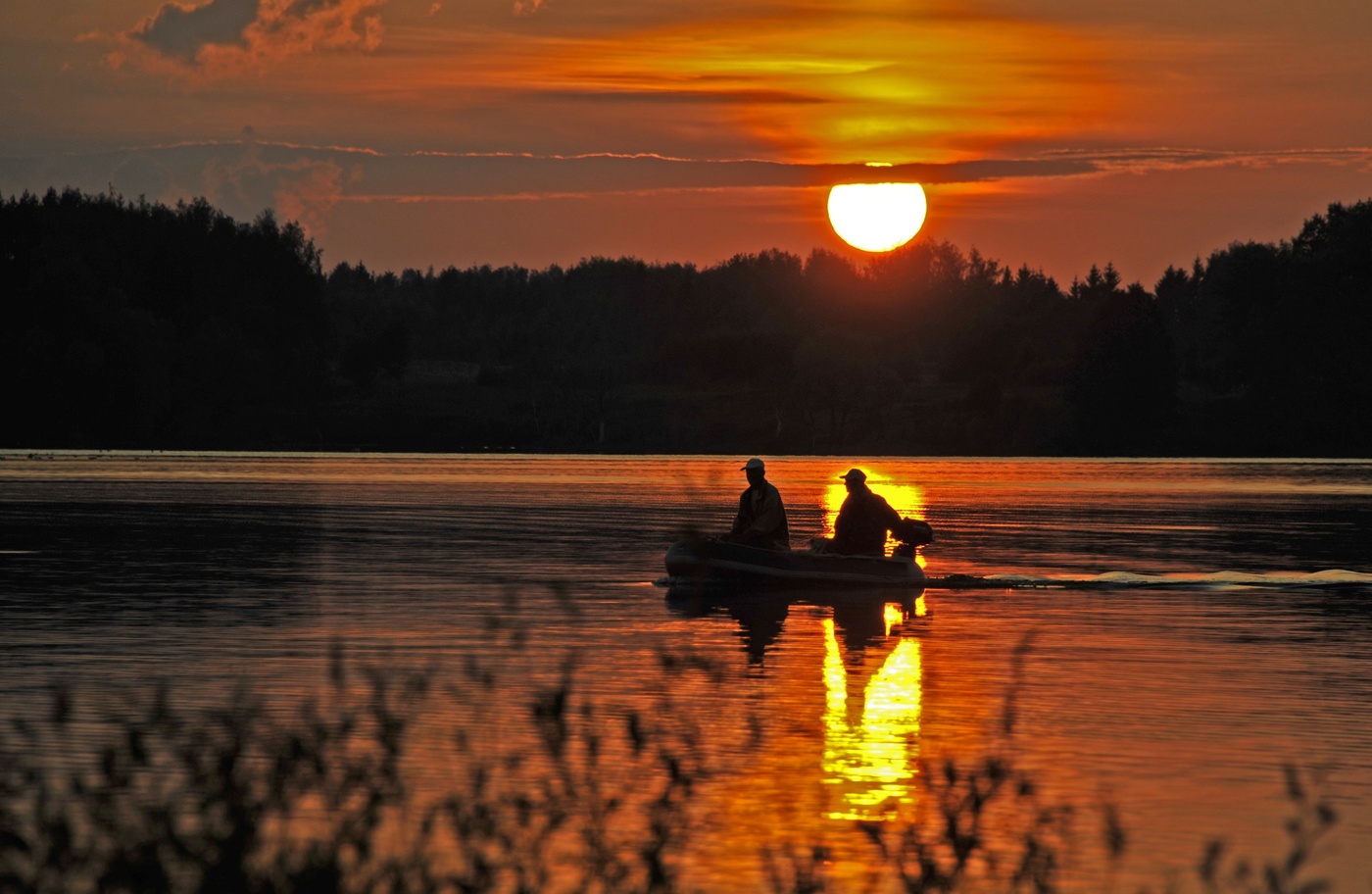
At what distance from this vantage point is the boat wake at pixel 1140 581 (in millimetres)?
34188

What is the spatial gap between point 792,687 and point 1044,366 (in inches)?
5902

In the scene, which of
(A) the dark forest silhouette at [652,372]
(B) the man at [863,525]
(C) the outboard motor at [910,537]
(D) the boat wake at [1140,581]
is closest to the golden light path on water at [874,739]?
(B) the man at [863,525]

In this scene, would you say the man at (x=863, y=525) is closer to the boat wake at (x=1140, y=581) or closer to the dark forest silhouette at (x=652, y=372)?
the boat wake at (x=1140, y=581)

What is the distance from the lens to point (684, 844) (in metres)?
12.6

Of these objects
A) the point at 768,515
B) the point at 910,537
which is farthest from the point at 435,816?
the point at 910,537

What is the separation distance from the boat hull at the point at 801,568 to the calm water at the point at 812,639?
528 millimetres

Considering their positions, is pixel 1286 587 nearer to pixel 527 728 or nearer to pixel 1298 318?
pixel 527 728

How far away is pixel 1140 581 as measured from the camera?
114 ft

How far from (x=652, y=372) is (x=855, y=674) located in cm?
16441

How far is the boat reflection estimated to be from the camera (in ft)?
48.1

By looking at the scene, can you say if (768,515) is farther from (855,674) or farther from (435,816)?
(435,816)

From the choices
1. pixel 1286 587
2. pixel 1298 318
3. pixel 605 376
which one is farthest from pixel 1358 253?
pixel 1286 587

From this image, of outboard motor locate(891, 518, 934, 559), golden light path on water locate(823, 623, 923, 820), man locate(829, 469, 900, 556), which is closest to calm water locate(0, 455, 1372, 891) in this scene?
golden light path on water locate(823, 623, 923, 820)

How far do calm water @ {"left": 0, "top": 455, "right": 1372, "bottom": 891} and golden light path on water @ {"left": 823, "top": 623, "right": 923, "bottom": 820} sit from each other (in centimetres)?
5
